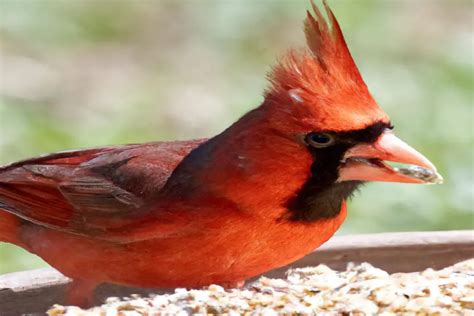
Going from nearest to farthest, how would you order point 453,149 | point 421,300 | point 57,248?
point 421,300, point 57,248, point 453,149

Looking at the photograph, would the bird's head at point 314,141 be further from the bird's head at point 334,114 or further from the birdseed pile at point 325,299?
the birdseed pile at point 325,299

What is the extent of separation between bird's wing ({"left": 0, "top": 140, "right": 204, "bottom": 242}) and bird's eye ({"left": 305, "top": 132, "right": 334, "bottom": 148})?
406 mm

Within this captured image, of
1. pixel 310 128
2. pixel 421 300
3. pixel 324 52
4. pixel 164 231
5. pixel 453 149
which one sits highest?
pixel 453 149

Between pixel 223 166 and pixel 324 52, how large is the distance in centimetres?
36

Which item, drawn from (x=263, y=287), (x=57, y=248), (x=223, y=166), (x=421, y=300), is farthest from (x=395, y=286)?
(x=57, y=248)

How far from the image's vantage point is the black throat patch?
2682 millimetres

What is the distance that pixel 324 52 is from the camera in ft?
8.94

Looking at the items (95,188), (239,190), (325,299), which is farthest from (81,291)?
(325,299)

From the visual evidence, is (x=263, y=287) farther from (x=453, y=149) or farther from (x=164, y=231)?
(x=453, y=149)

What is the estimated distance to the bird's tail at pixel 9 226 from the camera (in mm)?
3160

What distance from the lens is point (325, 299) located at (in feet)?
8.65

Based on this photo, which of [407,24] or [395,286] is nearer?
[395,286]

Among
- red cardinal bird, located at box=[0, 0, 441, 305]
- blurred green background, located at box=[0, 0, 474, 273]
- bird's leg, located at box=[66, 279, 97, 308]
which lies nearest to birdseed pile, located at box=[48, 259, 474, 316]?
red cardinal bird, located at box=[0, 0, 441, 305]

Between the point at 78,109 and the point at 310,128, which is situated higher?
the point at 78,109
